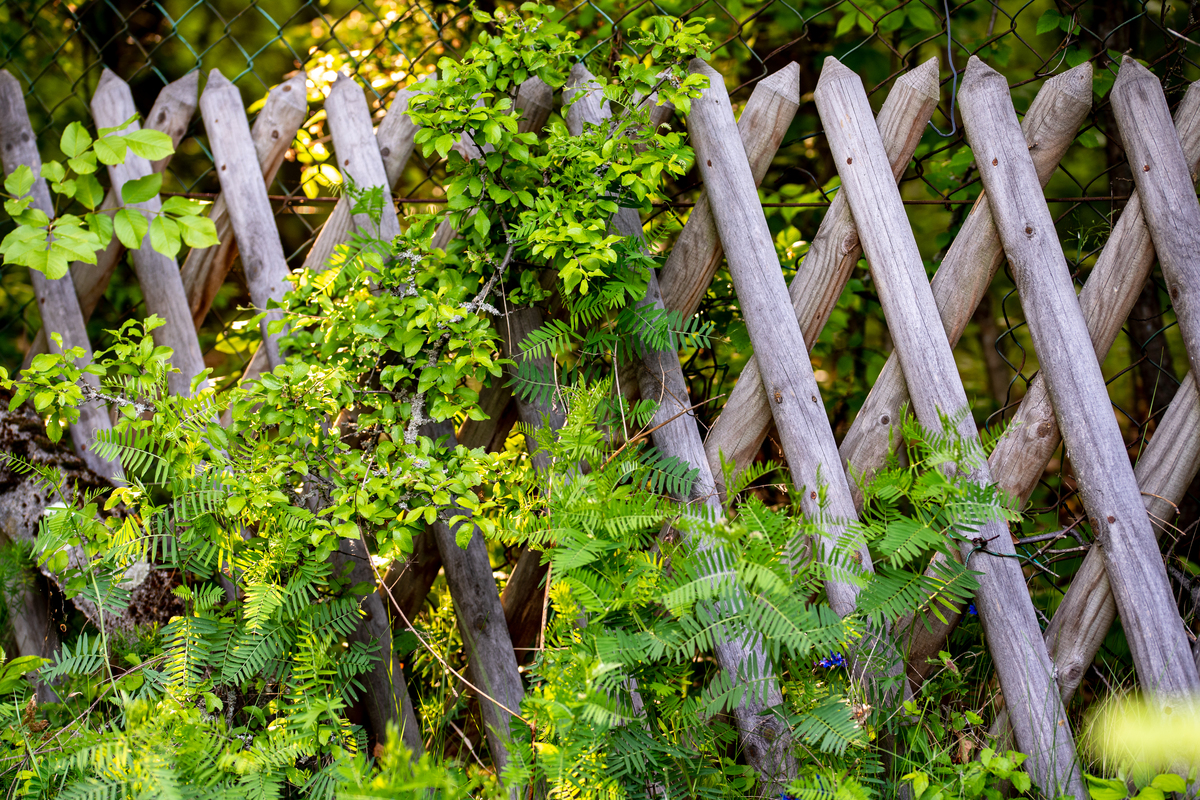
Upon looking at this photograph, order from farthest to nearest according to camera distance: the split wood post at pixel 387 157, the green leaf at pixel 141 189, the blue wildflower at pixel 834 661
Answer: the split wood post at pixel 387 157 < the green leaf at pixel 141 189 < the blue wildflower at pixel 834 661

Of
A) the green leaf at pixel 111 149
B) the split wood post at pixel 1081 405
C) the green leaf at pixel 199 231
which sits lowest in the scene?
the split wood post at pixel 1081 405

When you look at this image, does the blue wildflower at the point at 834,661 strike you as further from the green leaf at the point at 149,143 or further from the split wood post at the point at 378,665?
the green leaf at the point at 149,143

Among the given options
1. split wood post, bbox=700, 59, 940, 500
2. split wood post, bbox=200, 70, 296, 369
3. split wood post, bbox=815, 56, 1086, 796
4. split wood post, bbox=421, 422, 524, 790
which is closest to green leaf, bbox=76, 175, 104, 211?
split wood post, bbox=200, 70, 296, 369

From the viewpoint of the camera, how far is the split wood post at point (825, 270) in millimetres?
1548

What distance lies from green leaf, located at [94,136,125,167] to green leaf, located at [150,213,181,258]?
141 millimetres

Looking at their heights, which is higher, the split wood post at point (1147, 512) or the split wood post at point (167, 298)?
the split wood post at point (167, 298)

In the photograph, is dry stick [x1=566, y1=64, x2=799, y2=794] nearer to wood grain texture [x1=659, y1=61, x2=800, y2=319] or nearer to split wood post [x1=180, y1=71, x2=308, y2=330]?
wood grain texture [x1=659, y1=61, x2=800, y2=319]

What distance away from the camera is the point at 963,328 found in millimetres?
1570

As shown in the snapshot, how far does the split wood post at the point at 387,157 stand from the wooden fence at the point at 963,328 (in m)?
0.33

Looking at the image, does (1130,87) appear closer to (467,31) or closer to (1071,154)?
(1071,154)

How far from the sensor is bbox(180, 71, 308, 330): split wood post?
1898 millimetres

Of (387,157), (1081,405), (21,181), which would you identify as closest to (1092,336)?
(1081,405)

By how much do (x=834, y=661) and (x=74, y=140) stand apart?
1908 mm

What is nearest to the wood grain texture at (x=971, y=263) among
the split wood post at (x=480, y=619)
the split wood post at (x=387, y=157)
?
the split wood post at (x=480, y=619)
